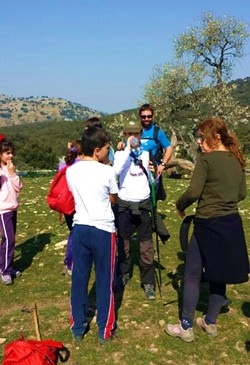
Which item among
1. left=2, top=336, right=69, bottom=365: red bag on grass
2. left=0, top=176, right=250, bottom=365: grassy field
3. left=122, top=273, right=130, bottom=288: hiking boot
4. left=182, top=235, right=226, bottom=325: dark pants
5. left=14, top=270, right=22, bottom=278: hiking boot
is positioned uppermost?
left=182, top=235, right=226, bottom=325: dark pants

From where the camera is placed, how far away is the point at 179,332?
4879 mm

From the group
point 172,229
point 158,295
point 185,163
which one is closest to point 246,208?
point 172,229

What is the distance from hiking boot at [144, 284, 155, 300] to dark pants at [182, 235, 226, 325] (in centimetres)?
123

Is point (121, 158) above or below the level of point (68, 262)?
above

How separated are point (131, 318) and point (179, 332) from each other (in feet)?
2.66

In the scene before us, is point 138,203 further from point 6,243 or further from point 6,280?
point 6,280

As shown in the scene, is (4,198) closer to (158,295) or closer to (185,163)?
(158,295)

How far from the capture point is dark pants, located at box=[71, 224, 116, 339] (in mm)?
4520

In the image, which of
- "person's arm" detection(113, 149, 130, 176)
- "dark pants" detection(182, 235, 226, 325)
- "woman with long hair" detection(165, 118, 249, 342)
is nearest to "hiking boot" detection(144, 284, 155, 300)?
"dark pants" detection(182, 235, 226, 325)

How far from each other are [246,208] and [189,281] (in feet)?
28.5

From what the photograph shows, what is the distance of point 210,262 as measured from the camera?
4578mm

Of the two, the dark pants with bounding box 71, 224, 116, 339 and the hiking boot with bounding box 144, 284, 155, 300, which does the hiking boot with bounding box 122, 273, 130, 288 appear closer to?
the hiking boot with bounding box 144, 284, 155, 300

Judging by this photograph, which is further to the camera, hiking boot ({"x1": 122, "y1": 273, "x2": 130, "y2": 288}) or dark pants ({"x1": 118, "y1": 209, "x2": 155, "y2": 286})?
hiking boot ({"x1": 122, "y1": 273, "x2": 130, "y2": 288})

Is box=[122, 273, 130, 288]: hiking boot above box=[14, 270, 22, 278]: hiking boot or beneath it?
above
